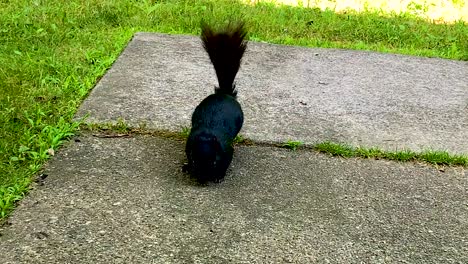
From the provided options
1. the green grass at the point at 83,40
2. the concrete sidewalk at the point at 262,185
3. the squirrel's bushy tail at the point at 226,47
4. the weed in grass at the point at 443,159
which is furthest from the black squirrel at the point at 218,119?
the weed in grass at the point at 443,159

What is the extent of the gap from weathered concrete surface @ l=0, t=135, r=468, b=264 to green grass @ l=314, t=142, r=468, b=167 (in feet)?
0.20

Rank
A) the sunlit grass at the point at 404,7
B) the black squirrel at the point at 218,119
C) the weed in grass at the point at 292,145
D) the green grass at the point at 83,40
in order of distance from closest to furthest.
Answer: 1. the black squirrel at the point at 218,119
2. the green grass at the point at 83,40
3. the weed in grass at the point at 292,145
4. the sunlit grass at the point at 404,7

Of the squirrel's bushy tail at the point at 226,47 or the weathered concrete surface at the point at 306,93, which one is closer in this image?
the squirrel's bushy tail at the point at 226,47

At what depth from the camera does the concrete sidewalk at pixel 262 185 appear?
2609 millimetres

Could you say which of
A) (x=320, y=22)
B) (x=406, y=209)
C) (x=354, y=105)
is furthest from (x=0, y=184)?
(x=320, y=22)

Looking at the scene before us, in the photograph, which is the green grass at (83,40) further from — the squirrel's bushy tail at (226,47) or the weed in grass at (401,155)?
the weed in grass at (401,155)

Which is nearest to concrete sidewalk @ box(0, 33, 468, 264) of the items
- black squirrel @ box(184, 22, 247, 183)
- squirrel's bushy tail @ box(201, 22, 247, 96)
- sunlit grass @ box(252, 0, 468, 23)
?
black squirrel @ box(184, 22, 247, 183)

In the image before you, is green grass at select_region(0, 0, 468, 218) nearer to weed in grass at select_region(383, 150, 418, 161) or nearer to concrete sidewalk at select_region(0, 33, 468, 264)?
concrete sidewalk at select_region(0, 33, 468, 264)

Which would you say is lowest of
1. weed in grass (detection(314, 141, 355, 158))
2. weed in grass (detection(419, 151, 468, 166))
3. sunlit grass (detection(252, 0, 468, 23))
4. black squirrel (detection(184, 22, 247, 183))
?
sunlit grass (detection(252, 0, 468, 23))

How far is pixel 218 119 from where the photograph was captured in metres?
3.04

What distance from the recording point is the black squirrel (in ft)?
9.46

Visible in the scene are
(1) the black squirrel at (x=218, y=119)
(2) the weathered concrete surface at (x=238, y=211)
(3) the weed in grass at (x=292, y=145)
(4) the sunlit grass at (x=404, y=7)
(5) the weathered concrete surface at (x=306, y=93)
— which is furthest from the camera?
(4) the sunlit grass at (x=404, y=7)

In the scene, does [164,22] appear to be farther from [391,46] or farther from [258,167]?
[258,167]

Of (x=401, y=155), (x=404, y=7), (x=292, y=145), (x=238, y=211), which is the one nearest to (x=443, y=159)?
(x=401, y=155)
